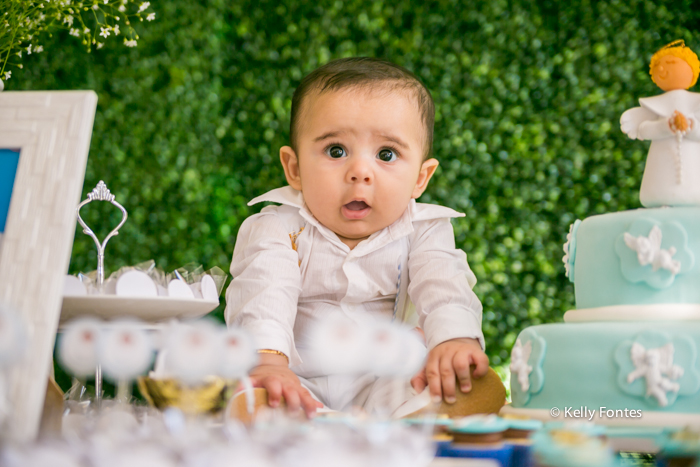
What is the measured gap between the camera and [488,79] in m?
2.28

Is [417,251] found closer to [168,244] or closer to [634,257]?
[634,257]

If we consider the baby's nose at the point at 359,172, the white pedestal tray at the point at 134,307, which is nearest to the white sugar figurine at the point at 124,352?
the white pedestal tray at the point at 134,307

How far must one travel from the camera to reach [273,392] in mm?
1047

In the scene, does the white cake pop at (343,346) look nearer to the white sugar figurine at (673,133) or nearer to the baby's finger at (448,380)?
the baby's finger at (448,380)

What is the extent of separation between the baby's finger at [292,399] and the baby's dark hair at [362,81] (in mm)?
702

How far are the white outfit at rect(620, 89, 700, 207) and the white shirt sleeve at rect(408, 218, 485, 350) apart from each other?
41cm

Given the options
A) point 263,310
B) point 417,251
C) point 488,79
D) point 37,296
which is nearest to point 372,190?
point 417,251

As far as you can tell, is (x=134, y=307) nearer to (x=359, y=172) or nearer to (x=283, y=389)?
(x=283, y=389)

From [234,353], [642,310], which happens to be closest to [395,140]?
[642,310]

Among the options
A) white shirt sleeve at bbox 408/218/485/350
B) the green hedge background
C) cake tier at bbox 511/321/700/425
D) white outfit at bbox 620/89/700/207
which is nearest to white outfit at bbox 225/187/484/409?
white shirt sleeve at bbox 408/218/485/350

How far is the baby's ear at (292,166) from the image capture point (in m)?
1.60

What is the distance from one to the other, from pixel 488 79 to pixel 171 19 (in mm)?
1145

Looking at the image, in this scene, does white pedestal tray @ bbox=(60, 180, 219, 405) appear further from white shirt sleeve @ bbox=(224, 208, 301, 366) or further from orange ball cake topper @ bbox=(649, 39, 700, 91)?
orange ball cake topper @ bbox=(649, 39, 700, 91)

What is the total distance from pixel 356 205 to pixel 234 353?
811 millimetres
